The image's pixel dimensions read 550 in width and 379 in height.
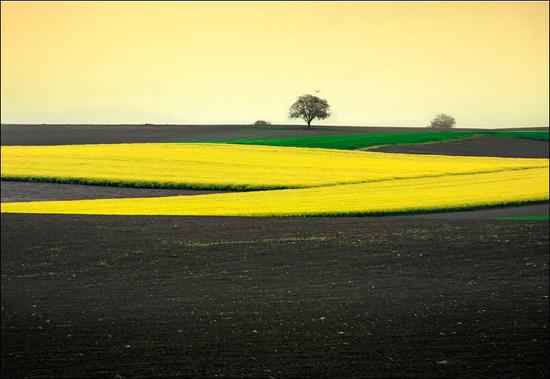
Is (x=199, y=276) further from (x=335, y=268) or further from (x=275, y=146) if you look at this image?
(x=275, y=146)

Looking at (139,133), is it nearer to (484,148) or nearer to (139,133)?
(139,133)

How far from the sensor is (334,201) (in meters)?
34.6

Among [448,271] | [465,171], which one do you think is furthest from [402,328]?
[465,171]

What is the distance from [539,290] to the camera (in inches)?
723

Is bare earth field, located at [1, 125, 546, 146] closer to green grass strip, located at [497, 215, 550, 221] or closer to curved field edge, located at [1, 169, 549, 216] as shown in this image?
curved field edge, located at [1, 169, 549, 216]

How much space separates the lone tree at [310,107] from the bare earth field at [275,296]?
1659 inches

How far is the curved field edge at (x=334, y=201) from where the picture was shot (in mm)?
32438

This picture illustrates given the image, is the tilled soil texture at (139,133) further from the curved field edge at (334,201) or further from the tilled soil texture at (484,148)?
the curved field edge at (334,201)

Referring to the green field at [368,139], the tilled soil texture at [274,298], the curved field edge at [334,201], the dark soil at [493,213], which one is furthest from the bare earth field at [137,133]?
the tilled soil texture at [274,298]

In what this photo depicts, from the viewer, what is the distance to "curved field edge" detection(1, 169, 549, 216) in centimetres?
3244

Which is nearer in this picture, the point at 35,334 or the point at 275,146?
the point at 35,334

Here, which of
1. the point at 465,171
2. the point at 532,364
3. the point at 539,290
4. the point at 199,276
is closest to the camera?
the point at 532,364

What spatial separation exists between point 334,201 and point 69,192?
12919 millimetres

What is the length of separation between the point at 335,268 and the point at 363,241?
3858mm
